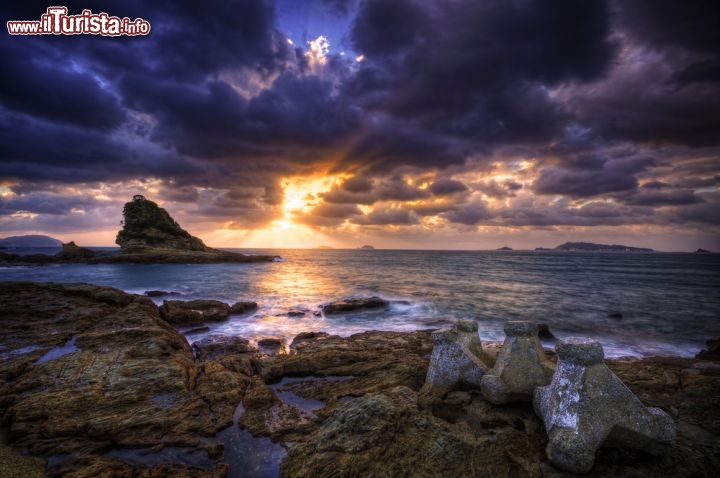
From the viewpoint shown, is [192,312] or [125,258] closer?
[192,312]

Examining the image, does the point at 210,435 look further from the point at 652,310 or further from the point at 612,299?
the point at 612,299

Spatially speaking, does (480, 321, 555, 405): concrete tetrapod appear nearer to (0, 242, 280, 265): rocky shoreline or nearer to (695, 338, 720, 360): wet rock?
(695, 338, 720, 360): wet rock

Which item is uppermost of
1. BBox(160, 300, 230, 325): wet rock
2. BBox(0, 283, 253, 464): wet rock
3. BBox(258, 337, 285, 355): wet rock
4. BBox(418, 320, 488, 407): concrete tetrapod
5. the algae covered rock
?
the algae covered rock

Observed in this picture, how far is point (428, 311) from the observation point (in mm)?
21328

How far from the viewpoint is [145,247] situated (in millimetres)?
68812

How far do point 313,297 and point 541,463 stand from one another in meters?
24.9

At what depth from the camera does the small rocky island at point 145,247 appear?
207 ft

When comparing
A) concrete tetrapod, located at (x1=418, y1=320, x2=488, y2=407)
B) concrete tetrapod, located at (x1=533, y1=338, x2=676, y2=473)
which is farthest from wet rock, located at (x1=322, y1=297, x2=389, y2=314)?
concrete tetrapod, located at (x1=533, y1=338, x2=676, y2=473)

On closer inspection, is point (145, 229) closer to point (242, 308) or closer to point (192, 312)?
point (242, 308)

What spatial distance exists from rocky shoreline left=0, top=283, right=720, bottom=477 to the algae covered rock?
73.1 metres

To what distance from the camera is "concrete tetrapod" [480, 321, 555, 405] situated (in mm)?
5242

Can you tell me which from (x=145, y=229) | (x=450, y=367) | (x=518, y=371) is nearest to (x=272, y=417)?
(x=450, y=367)

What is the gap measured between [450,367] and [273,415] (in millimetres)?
3799

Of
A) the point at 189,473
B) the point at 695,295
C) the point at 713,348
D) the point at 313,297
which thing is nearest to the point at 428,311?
the point at 313,297
